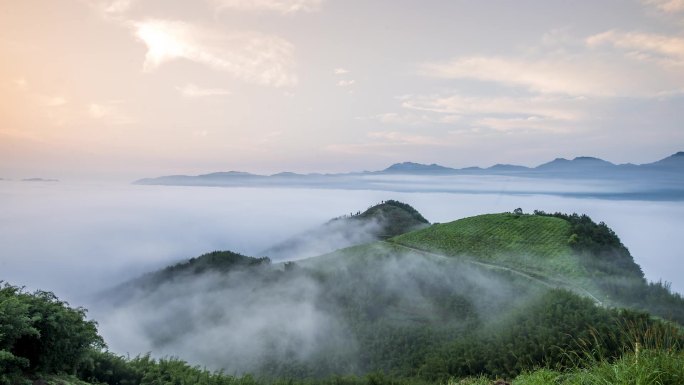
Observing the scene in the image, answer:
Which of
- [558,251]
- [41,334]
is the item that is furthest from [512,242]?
[41,334]

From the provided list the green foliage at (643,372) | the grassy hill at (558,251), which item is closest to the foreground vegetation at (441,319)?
the green foliage at (643,372)

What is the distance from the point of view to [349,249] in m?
103

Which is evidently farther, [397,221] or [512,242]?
[397,221]

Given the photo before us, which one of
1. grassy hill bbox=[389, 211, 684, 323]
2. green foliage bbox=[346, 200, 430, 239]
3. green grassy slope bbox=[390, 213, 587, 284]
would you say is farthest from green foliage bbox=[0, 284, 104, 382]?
green foliage bbox=[346, 200, 430, 239]

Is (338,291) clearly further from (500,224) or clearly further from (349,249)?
(500,224)

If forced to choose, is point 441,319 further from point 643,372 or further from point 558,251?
point 643,372

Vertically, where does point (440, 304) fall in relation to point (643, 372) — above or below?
below

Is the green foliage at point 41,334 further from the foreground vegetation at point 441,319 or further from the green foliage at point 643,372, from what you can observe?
the green foliage at point 643,372

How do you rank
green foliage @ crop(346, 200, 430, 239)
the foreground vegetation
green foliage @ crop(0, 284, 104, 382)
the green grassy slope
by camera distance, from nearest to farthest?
green foliage @ crop(0, 284, 104, 382), the foreground vegetation, the green grassy slope, green foliage @ crop(346, 200, 430, 239)

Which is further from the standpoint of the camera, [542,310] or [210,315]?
[210,315]

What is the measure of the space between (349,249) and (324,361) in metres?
40.8

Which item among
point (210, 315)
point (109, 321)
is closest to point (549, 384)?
point (210, 315)

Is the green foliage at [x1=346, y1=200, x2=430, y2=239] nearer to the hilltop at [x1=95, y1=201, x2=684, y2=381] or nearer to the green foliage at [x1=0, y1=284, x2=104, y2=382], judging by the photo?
the hilltop at [x1=95, y1=201, x2=684, y2=381]

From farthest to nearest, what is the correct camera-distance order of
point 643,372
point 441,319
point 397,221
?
point 397,221, point 441,319, point 643,372
